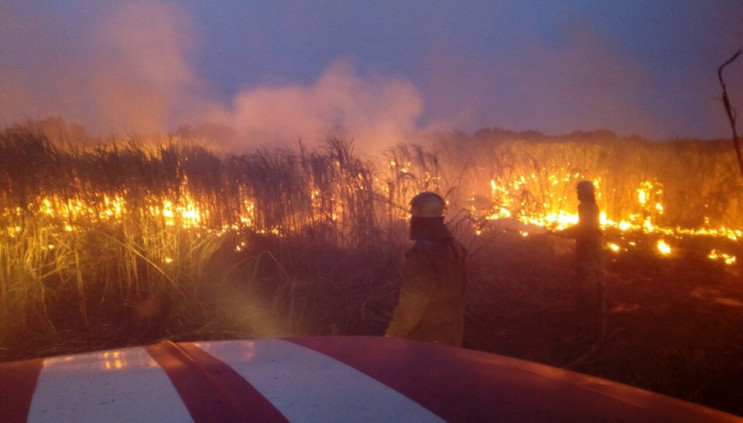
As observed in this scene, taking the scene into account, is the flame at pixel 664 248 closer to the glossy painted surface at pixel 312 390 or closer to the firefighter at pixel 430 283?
the firefighter at pixel 430 283

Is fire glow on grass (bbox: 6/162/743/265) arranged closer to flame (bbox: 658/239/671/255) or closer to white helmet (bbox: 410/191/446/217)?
flame (bbox: 658/239/671/255)

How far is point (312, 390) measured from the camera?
2.17m

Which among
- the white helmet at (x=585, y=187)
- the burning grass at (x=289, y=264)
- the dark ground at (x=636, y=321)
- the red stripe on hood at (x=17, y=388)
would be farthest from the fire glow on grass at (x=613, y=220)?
the red stripe on hood at (x=17, y=388)

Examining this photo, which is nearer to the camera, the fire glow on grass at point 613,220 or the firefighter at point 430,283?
the firefighter at point 430,283

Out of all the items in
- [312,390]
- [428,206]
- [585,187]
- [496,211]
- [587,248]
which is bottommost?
[312,390]

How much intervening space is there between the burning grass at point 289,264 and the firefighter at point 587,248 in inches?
14.0

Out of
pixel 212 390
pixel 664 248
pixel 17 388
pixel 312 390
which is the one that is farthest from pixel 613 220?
pixel 17 388

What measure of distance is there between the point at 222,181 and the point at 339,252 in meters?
1.99

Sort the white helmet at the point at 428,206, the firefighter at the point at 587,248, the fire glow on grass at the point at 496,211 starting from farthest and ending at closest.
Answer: the fire glow on grass at the point at 496,211 → the firefighter at the point at 587,248 → the white helmet at the point at 428,206

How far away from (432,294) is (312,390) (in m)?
2.04

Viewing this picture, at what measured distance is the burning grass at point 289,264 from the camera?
627cm

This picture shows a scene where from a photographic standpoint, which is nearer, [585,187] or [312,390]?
[312,390]

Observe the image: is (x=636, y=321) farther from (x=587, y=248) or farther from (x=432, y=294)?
(x=432, y=294)

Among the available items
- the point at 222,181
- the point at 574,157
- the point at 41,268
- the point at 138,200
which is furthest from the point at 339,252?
the point at 574,157
